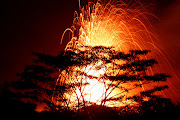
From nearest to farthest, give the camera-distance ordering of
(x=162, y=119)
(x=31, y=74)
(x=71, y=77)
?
(x=162, y=119) < (x=31, y=74) < (x=71, y=77)

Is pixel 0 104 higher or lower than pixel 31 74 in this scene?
lower

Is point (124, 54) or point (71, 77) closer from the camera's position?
point (124, 54)

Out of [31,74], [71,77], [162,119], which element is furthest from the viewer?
[71,77]

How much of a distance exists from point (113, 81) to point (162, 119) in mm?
4134

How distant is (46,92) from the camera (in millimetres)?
13469

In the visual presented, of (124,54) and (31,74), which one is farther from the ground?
(124,54)

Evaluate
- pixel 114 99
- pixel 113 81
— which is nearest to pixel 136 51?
pixel 113 81

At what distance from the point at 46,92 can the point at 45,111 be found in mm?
1327

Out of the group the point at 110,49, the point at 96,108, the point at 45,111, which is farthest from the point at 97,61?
the point at 45,111

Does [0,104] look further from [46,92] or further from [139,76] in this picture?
[139,76]

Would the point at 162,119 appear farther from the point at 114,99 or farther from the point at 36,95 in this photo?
the point at 36,95

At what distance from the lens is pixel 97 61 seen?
13492 millimetres

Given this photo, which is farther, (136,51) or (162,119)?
(136,51)

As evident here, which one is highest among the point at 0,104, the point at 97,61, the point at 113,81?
the point at 97,61
